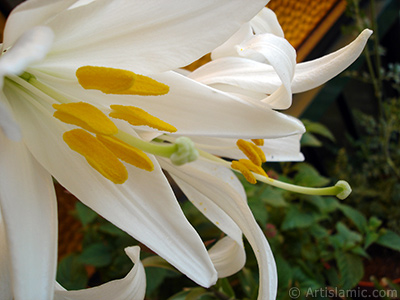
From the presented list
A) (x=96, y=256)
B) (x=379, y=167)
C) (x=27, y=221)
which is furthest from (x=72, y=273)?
(x=379, y=167)

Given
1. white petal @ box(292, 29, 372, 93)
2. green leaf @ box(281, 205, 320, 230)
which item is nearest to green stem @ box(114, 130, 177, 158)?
white petal @ box(292, 29, 372, 93)

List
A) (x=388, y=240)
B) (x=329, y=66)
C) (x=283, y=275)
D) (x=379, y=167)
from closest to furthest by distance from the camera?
1. (x=329, y=66)
2. (x=283, y=275)
3. (x=388, y=240)
4. (x=379, y=167)

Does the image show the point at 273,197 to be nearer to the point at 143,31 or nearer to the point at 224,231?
the point at 224,231

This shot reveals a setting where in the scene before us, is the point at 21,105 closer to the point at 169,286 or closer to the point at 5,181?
the point at 5,181


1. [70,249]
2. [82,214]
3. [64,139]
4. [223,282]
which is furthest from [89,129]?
[70,249]

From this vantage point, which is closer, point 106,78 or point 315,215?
point 106,78

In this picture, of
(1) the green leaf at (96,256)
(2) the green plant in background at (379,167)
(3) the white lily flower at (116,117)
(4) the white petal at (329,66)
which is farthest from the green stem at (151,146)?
(2) the green plant in background at (379,167)
